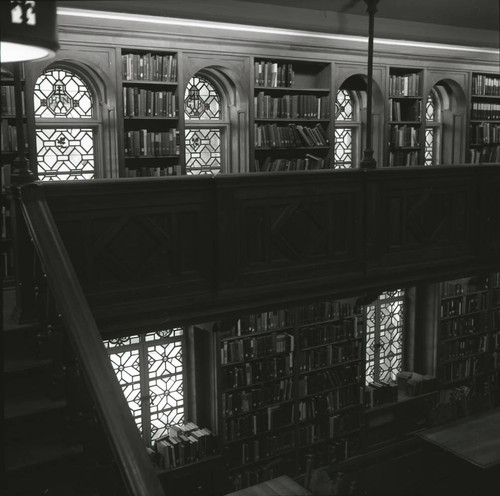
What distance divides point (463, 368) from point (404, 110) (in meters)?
3.56

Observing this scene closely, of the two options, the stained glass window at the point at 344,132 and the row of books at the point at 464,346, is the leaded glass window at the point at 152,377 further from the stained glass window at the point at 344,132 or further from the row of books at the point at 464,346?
the row of books at the point at 464,346

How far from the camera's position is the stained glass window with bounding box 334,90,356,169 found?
8.20m

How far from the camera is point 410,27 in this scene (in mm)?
7695

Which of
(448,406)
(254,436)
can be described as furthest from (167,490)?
(448,406)

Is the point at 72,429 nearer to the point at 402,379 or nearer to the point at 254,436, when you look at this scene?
the point at 254,436

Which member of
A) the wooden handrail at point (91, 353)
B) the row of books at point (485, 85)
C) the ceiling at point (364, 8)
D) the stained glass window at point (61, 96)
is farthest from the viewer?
the row of books at point (485, 85)

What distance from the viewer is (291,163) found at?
24.2 ft

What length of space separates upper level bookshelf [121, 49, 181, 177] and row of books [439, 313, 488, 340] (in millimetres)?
4315

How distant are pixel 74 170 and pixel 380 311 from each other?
4.37 metres

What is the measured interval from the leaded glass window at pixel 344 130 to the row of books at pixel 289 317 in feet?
5.83

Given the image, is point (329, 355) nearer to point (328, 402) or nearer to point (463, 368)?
point (328, 402)

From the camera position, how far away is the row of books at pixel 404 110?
8172mm

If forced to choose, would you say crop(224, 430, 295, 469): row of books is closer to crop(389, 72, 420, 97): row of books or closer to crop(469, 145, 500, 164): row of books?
crop(389, 72, 420, 97): row of books

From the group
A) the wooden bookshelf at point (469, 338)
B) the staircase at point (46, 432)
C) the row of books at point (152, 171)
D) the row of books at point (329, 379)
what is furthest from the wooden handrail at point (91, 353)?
the wooden bookshelf at point (469, 338)
